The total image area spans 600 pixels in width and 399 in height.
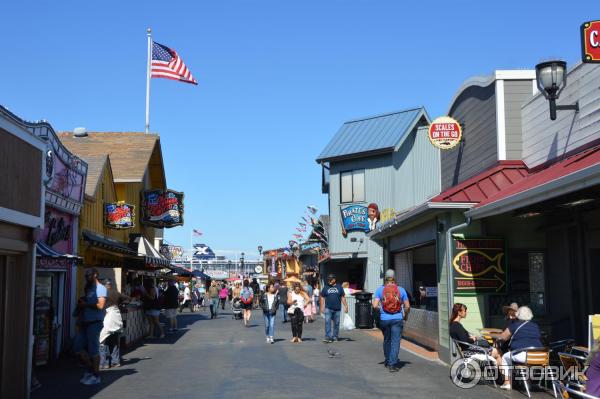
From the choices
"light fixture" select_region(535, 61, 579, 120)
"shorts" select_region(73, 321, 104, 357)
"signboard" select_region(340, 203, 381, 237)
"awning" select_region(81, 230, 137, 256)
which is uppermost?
"light fixture" select_region(535, 61, 579, 120)

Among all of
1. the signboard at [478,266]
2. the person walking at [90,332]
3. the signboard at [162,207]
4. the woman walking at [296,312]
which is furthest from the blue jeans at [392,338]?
the signboard at [162,207]

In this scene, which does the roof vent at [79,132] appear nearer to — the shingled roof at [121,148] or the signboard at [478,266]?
the shingled roof at [121,148]

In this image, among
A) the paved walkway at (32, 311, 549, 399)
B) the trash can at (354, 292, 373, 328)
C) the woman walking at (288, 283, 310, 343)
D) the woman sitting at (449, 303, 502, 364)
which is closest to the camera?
the paved walkway at (32, 311, 549, 399)

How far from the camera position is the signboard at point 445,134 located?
16.8m

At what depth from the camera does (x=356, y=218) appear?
1171 inches

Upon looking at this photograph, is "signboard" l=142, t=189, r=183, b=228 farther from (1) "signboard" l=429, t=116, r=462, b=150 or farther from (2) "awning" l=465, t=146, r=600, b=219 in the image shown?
(2) "awning" l=465, t=146, r=600, b=219

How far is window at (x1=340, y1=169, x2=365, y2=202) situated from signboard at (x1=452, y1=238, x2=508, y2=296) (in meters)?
17.1

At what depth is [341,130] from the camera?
3300 cm

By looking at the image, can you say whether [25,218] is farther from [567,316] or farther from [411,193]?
[411,193]

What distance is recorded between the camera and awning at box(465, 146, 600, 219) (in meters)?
8.42

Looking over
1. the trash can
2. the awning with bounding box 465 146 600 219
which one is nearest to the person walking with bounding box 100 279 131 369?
the awning with bounding box 465 146 600 219

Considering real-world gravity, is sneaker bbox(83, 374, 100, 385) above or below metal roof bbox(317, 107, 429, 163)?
below

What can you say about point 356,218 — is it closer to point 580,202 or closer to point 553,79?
point 553,79

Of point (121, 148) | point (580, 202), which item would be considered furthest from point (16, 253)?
point (121, 148)
